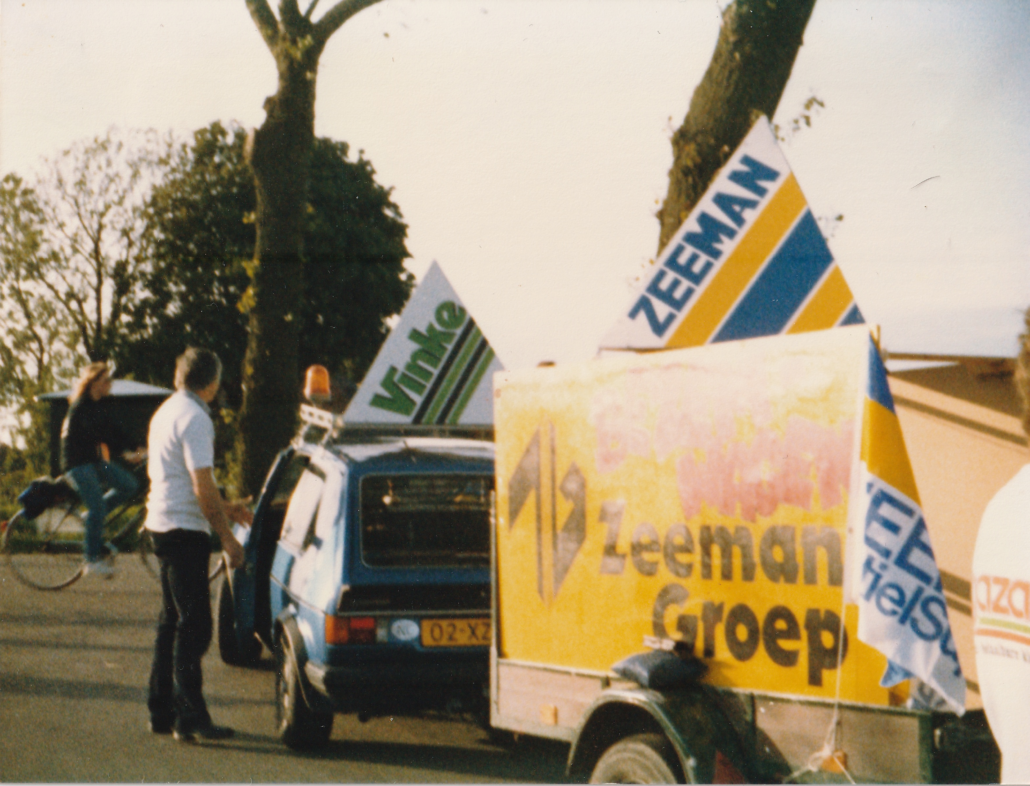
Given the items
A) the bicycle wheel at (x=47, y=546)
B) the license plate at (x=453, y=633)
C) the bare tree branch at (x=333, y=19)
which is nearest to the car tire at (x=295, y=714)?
the license plate at (x=453, y=633)

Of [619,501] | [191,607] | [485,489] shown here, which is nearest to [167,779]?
[191,607]

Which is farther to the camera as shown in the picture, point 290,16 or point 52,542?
point 290,16

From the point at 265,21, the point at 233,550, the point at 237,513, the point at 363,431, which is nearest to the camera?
the point at 233,550

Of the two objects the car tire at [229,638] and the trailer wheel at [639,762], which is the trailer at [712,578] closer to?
the trailer wheel at [639,762]

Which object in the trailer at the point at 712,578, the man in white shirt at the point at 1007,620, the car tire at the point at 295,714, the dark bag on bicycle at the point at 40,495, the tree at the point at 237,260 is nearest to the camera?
the man in white shirt at the point at 1007,620

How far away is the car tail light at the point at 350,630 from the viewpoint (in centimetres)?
535

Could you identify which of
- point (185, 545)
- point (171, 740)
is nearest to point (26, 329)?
point (185, 545)

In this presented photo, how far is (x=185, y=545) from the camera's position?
604 cm

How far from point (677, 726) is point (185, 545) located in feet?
11.8

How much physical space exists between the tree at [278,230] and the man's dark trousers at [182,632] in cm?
610

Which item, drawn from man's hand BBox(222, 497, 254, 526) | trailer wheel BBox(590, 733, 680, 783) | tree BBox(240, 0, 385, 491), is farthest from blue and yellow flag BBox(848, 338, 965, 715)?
tree BBox(240, 0, 385, 491)

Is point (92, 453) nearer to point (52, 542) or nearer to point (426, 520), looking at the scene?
point (52, 542)

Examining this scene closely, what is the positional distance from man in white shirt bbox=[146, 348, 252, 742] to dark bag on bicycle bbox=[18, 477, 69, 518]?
5.30 meters

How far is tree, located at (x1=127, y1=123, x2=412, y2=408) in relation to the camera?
21156mm
